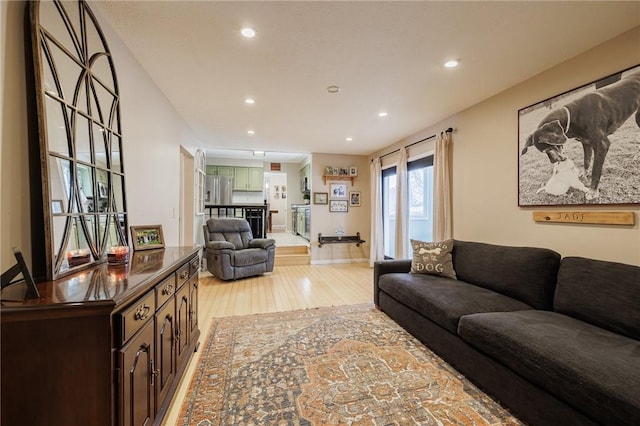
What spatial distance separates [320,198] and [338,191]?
1.49ft

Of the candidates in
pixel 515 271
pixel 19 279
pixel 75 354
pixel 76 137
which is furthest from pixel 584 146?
pixel 19 279

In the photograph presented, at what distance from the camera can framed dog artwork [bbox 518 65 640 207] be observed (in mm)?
1872

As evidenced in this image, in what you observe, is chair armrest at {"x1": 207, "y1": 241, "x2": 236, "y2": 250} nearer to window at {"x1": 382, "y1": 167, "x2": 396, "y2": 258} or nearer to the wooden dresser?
window at {"x1": 382, "y1": 167, "x2": 396, "y2": 258}

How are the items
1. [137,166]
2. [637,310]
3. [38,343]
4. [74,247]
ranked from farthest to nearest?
[137,166] → [637,310] → [74,247] → [38,343]

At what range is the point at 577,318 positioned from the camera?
5.98 ft

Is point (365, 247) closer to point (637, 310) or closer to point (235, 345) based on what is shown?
point (235, 345)

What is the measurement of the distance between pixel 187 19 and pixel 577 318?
10.9ft

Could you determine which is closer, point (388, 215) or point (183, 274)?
point (183, 274)

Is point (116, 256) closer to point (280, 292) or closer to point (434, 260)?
point (280, 292)

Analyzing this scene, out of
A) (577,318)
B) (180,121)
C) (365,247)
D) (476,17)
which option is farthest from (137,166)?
(365,247)

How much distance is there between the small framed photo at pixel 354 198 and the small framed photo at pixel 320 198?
570 millimetres

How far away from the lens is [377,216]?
558 centimetres

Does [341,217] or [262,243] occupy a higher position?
[341,217]

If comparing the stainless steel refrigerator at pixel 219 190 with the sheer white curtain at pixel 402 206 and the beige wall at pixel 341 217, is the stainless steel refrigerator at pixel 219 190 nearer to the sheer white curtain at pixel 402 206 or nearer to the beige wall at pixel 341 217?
the beige wall at pixel 341 217
